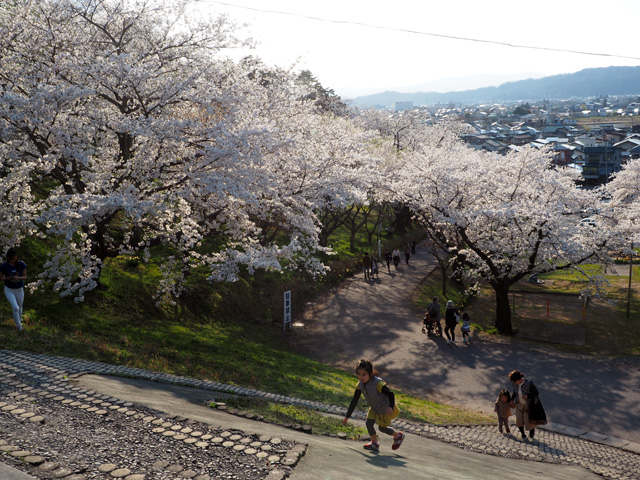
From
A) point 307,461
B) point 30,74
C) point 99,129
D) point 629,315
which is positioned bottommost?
point 629,315

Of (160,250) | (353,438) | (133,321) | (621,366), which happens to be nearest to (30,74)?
(133,321)

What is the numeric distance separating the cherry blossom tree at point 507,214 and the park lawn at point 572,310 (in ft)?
6.31

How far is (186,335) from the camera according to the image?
14.8 meters

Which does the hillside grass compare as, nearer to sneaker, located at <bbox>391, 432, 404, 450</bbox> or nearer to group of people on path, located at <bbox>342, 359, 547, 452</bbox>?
group of people on path, located at <bbox>342, 359, 547, 452</bbox>

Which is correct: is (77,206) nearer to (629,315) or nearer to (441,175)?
(441,175)

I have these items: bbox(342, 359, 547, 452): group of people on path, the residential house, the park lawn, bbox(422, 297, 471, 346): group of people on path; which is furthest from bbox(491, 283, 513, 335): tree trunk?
the residential house

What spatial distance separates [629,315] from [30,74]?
1021 inches

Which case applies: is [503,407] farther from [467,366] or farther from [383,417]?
[467,366]

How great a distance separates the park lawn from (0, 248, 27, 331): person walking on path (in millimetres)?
16438

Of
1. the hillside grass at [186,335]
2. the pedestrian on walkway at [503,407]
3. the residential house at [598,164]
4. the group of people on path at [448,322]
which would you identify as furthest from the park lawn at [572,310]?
the residential house at [598,164]

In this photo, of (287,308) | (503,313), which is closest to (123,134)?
(287,308)

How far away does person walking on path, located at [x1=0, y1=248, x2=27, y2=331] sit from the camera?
10383 mm

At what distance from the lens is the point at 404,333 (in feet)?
65.4

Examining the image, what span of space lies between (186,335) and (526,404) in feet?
30.3
